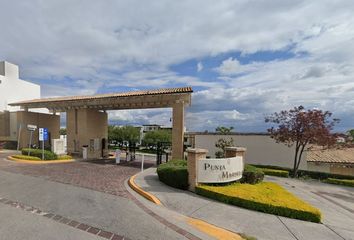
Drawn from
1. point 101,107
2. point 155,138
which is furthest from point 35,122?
point 155,138

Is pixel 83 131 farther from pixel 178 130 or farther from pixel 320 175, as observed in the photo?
pixel 320 175

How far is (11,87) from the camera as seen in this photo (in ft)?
85.9

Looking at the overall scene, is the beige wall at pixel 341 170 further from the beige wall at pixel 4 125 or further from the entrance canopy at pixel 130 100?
the beige wall at pixel 4 125

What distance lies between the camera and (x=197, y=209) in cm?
672

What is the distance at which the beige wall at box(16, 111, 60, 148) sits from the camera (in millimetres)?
22047

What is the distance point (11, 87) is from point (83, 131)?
14.7 m

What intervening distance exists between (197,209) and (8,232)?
187 inches

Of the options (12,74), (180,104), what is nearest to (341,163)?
(180,104)

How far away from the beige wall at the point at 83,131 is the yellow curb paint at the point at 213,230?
15.4m

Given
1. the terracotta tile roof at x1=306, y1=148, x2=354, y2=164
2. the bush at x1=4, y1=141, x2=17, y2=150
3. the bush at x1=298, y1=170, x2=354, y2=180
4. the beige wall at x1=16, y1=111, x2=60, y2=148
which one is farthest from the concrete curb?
the bush at x1=4, y1=141, x2=17, y2=150

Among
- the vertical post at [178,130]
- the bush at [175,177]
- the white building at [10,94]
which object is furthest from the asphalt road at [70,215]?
the white building at [10,94]

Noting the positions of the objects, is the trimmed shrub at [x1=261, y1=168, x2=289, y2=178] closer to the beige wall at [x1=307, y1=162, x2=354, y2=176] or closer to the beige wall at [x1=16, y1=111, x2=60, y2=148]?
the beige wall at [x1=307, y1=162, x2=354, y2=176]

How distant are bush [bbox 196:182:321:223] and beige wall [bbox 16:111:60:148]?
21.3 m

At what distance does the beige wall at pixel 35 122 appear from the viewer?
72.3ft
